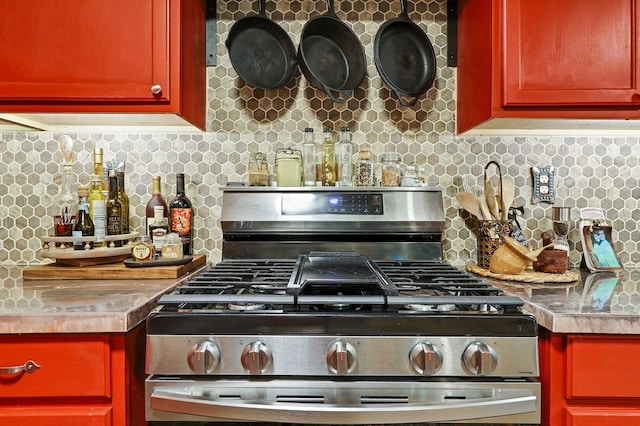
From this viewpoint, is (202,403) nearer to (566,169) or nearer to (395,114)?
(395,114)

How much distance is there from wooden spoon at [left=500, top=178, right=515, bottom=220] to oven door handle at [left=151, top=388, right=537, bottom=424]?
86 cm

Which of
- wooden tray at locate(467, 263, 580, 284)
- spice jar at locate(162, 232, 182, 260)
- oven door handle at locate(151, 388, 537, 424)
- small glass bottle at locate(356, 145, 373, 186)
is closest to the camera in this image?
oven door handle at locate(151, 388, 537, 424)

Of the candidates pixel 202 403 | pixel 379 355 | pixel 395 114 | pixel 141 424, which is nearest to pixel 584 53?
pixel 395 114

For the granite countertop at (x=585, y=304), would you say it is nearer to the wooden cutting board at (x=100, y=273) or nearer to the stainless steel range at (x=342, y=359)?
the stainless steel range at (x=342, y=359)

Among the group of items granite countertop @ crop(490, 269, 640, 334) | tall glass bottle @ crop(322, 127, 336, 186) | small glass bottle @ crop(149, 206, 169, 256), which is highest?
tall glass bottle @ crop(322, 127, 336, 186)

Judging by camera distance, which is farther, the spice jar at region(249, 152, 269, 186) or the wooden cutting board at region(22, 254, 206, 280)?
the spice jar at region(249, 152, 269, 186)

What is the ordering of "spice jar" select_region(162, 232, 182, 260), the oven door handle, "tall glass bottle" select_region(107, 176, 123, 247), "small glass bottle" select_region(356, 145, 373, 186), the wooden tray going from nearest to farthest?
the oven door handle
the wooden tray
"spice jar" select_region(162, 232, 182, 260)
"tall glass bottle" select_region(107, 176, 123, 247)
"small glass bottle" select_region(356, 145, 373, 186)

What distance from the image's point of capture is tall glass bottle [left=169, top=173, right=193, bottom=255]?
1718mm

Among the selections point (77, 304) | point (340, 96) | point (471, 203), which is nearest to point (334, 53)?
point (340, 96)

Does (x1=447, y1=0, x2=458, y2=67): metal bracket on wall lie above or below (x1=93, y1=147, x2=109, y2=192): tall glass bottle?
above

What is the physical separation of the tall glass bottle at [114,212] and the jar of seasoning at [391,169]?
984 mm

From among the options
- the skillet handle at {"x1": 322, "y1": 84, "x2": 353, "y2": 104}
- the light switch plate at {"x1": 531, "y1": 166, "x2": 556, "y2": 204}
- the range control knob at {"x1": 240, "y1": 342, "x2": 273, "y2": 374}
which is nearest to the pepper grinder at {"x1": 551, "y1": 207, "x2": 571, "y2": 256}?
the light switch plate at {"x1": 531, "y1": 166, "x2": 556, "y2": 204}

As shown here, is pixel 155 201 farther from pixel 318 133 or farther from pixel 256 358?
pixel 256 358

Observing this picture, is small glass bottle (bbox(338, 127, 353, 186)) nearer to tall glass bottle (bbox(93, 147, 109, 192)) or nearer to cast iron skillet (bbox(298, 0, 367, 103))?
cast iron skillet (bbox(298, 0, 367, 103))
